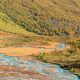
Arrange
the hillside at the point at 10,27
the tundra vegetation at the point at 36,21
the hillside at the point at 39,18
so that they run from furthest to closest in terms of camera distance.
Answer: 1. the hillside at the point at 39,18
2. the tundra vegetation at the point at 36,21
3. the hillside at the point at 10,27

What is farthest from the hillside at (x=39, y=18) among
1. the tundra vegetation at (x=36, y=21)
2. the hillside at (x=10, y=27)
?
the hillside at (x=10, y=27)

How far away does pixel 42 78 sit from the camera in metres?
24.0

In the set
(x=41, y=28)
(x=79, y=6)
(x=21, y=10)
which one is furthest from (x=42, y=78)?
(x=79, y=6)

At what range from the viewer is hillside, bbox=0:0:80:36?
116438 millimetres

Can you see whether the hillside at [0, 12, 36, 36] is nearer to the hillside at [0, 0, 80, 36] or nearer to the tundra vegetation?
the tundra vegetation

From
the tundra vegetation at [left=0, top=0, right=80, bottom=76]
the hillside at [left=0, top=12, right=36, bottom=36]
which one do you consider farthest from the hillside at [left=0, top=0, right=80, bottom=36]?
the hillside at [left=0, top=12, right=36, bottom=36]

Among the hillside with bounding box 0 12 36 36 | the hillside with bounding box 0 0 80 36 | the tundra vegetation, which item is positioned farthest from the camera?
the hillside with bounding box 0 0 80 36

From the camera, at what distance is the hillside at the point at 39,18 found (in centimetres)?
11644

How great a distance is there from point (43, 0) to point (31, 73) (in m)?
153

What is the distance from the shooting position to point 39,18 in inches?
5389

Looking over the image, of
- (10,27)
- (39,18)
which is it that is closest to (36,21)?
(39,18)

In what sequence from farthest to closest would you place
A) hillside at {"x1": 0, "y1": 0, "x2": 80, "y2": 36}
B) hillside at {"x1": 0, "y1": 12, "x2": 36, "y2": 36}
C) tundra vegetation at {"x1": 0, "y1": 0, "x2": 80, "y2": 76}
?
hillside at {"x1": 0, "y1": 0, "x2": 80, "y2": 36}, tundra vegetation at {"x1": 0, "y1": 0, "x2": 80, "y2": 76}, hillside at {"x1": 0, "y1": 12, "x2": 36, "y2": 36}

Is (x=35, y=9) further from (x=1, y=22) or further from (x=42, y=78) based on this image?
(x=42, y=78)

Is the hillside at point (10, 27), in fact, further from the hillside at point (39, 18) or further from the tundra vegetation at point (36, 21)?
the hillside at point (39, 18)
